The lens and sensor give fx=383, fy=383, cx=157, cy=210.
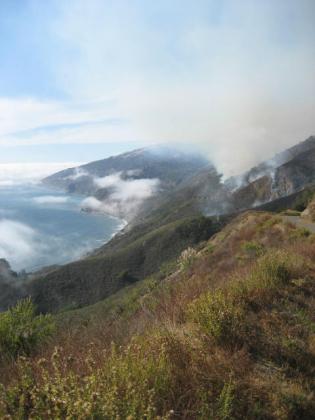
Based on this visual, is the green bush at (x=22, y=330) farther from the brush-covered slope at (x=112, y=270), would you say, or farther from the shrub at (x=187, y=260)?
the brush-covered slope at (x=112, y=270)

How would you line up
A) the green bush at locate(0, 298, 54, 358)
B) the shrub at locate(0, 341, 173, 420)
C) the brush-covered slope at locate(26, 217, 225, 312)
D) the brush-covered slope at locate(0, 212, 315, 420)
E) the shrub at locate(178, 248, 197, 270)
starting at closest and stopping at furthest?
1. the shrub at locate(0, 341, 173, 420)
2. the brush-covered slope at locate(0, 212, 315, 420)
3. the green bush at locate(0, 298, 54, 358)
4. the shrub at locate(178, 248, 197, 270)
5. the brush-covered slope at locate(26, 217, 225, 312)

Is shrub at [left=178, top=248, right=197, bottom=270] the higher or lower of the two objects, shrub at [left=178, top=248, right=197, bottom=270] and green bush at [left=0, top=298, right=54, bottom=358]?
the lower

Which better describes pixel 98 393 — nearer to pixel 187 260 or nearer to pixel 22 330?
pixel 22 330

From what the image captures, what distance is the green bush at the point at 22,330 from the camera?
15.7ft

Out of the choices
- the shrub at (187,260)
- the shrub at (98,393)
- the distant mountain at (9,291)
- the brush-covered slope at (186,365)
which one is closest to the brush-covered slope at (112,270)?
the distant mountain at (9,291)

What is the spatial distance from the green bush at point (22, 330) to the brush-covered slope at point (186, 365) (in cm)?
28

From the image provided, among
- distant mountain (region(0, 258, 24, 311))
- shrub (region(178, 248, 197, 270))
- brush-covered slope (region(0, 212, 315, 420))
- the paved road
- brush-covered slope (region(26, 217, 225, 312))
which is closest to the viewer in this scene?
brush-covered slope (region(0, 212, 315, 420))

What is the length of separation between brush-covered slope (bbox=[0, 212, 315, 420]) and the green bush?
0.28 meters

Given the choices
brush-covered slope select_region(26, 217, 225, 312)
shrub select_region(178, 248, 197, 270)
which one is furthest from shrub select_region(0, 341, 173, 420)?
brush-covered slope select_region(26, 217, 225, 312)

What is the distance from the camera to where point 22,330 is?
492 cm

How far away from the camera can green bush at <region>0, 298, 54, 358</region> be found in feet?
15.7

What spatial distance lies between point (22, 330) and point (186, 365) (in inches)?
93.5

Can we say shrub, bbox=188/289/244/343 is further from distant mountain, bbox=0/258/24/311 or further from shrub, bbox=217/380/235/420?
distant mountain, bbox=0/258/24/311

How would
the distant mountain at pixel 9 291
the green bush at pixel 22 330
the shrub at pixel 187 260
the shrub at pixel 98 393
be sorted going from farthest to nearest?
the distant mountain at pixel 9 291, the shrub at pixel 187 260, the green bush at pixel 22 330, the shrub at pixel 98 393
